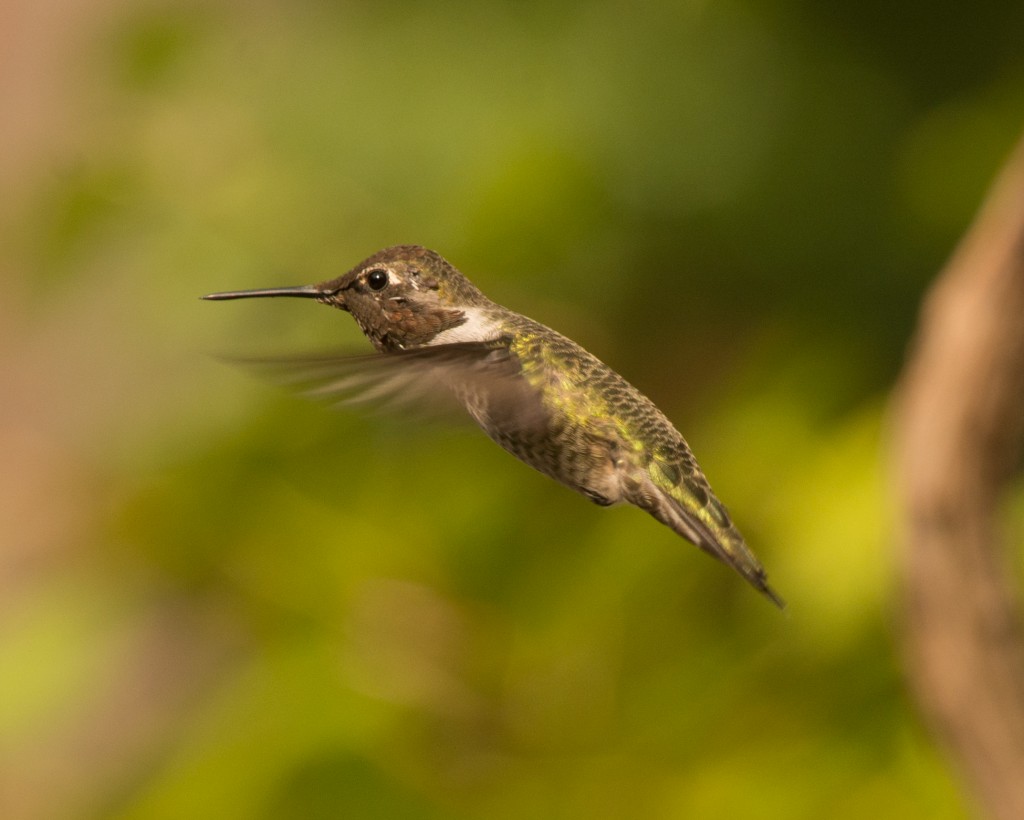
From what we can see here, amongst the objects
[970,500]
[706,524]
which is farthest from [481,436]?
[706,524]

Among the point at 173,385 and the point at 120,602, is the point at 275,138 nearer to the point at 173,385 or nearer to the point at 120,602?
the point at 173,385

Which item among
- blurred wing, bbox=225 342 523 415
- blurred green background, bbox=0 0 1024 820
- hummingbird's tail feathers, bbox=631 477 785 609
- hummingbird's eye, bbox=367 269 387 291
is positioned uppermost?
hummingbird's eye, bbox=367 269 387 291

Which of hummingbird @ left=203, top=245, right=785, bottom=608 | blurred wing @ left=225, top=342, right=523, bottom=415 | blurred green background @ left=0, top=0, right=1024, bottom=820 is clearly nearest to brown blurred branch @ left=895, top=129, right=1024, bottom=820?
blurred green background @ left=0, top=0, right=1024, bottom=820

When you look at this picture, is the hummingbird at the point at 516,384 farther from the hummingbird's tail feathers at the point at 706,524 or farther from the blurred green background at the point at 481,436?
the blurred green background at the point at 481,436

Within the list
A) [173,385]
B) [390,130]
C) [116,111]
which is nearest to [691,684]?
[390,130]

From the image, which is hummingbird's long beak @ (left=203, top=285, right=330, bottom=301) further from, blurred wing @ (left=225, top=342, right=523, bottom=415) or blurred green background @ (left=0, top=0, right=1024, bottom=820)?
blurred green background @ (left=0, top=0, right=1024, bottom=820)

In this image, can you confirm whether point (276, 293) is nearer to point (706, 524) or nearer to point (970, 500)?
point (706, 524)
